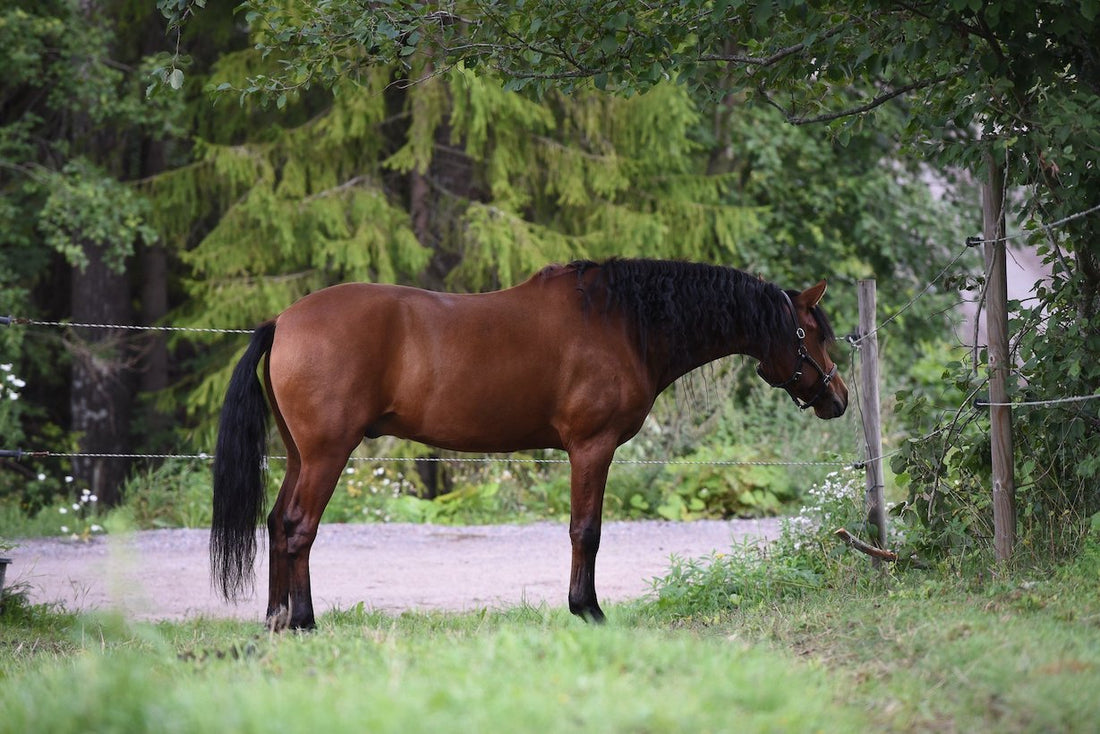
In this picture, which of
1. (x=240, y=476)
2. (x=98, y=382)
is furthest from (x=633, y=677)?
(x=98, y=382)

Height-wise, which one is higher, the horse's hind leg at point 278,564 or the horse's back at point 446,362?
the horse's back at point 446,362

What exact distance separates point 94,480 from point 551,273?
9.22m

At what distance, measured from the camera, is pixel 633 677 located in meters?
3.50

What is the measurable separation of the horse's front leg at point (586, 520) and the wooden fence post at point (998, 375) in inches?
82.0

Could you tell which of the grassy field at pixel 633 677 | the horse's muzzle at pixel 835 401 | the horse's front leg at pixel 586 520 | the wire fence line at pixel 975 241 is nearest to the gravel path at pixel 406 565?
the horse's muzzle at pixel 835 401

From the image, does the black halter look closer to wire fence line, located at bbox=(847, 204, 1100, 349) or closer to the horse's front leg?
wire fence line, located at bbox=(847, 204, 1100, 349)

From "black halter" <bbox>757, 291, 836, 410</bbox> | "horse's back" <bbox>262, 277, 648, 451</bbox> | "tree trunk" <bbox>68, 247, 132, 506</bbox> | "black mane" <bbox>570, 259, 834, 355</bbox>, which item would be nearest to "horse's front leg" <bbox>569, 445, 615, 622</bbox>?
"horse's back" <bbox>262, 277, 648, 451</bbox>

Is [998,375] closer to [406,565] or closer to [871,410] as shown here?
[871,410]

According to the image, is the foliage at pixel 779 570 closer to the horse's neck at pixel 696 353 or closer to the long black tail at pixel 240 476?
the horse's neck at pixel 696 353

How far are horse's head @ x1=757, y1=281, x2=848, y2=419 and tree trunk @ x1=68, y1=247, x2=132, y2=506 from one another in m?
9.34

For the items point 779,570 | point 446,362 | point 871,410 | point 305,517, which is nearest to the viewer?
point 305,517

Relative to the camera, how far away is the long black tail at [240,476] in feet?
18.8

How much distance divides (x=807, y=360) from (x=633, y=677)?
324 cm

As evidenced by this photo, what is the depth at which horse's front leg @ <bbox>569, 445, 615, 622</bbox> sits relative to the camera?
5934 millimetres
